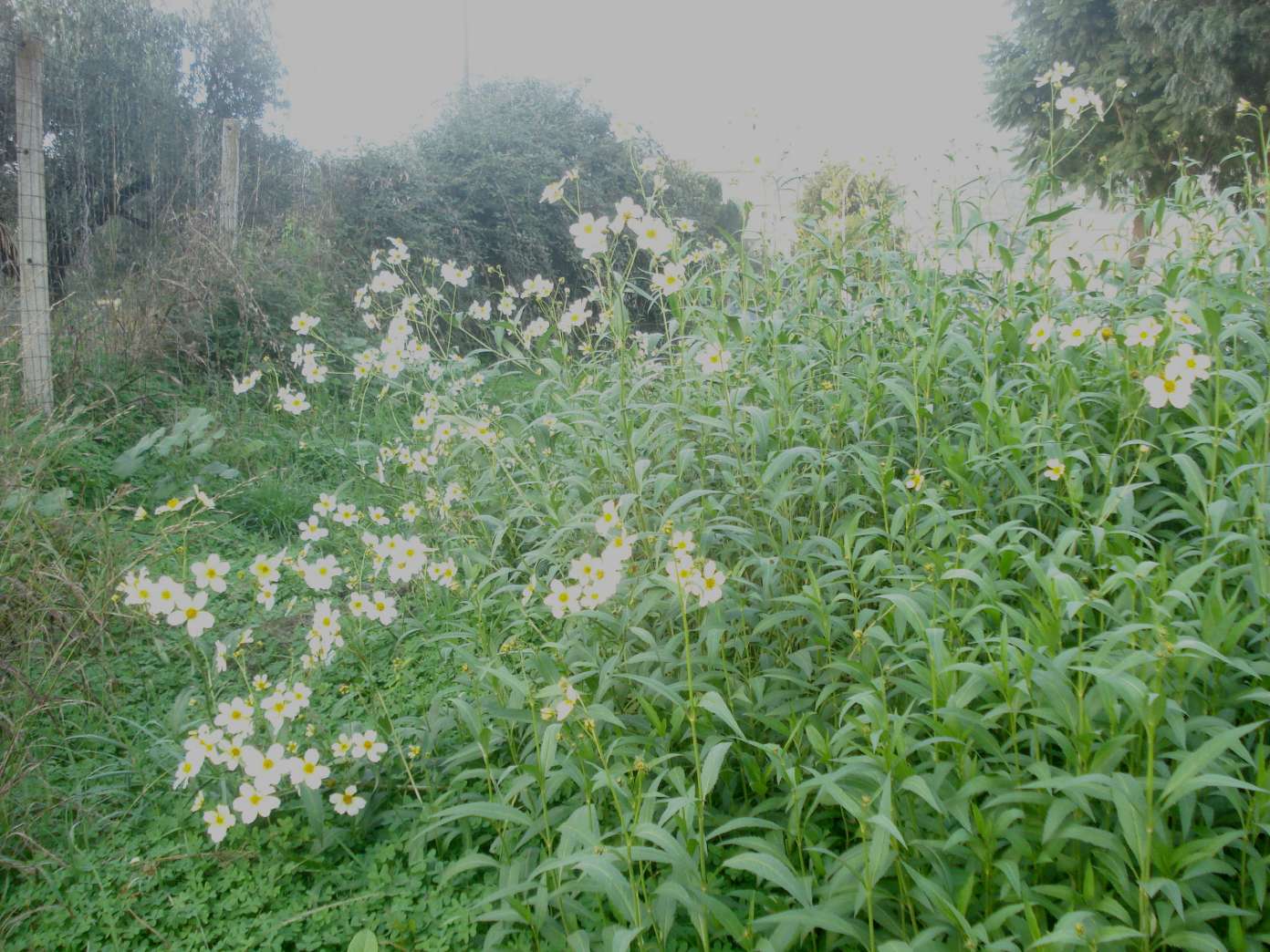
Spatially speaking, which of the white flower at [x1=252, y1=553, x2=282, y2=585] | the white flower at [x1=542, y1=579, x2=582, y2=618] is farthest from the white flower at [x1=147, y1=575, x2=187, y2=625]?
the white flower at [x1=542, y1=579, x2=582, y2=618]

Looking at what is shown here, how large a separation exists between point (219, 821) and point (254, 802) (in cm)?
7

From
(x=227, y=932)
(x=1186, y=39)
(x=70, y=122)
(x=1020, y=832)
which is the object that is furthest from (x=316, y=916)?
(x=1186, y=39)

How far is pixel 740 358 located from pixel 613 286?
440 millimetres

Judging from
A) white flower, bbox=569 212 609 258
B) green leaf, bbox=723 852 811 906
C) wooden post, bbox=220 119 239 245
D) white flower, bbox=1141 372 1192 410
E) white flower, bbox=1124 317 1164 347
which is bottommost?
green leaf, bbox=723 852 811 906

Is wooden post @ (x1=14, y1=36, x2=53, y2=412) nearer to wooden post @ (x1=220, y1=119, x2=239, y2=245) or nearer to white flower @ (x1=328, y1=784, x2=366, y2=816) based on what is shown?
wooden post @ (x1=220, y1=119, x2=239, y2=245)

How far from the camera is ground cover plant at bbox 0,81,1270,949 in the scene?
1491 millimetres

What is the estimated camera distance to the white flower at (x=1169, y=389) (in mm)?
1939

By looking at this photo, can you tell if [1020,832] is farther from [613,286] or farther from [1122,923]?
[613,286]

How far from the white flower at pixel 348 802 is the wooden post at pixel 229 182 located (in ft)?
16.9

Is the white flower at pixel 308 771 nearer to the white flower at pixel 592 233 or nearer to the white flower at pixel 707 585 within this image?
the white flower at pixel 707 585

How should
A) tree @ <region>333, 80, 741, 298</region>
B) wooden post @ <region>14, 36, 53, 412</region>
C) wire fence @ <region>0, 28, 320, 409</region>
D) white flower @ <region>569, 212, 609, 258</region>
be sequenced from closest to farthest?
white flower @ <region>569, 212, 609, 258</region>
wooden post @ <region>14, 36, 53, 412</region>
wire fence @ <region>0, 28, 320, 409</region>
tree @ <region>333, 80, 741, 298</region>

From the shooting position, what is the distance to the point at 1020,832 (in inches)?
59.2

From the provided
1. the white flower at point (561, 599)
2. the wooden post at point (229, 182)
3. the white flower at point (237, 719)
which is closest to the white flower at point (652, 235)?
the white flower at point (561, 599)

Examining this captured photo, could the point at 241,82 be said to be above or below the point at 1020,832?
above
